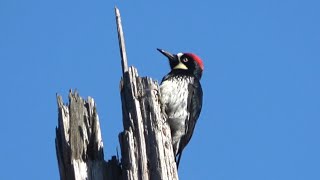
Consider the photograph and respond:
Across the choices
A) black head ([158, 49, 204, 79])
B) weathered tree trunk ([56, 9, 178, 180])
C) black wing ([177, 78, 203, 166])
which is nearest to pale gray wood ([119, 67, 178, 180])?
weathered tree trunk ([56, 9, 178, 180])

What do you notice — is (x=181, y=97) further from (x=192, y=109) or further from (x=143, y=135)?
(x=143, y=135)

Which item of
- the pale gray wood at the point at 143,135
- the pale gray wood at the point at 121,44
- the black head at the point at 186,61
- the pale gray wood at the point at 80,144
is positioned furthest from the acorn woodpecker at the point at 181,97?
the pale gray wood at the point at 80,144

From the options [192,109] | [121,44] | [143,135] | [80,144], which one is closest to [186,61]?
[192,109]

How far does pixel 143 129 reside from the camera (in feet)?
17.7

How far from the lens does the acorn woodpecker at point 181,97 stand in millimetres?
6773

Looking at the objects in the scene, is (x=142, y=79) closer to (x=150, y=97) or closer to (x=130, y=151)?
(x=150, y=97)

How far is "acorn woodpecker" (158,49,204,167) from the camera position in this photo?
6773 millimetres

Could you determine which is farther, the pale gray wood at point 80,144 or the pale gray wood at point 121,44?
the pale gray wood at point 121,44

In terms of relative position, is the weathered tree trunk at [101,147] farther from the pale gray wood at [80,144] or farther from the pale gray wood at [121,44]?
the pale gray wood at [121,44]

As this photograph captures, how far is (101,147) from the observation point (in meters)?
5.31

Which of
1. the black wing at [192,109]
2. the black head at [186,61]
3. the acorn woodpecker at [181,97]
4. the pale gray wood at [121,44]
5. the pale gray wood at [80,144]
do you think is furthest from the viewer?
the black head at [186,61]

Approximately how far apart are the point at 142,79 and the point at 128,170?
1.06 metres

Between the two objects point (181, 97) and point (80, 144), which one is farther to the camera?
point (181, 97)

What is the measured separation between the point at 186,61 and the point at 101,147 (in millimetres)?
3073
